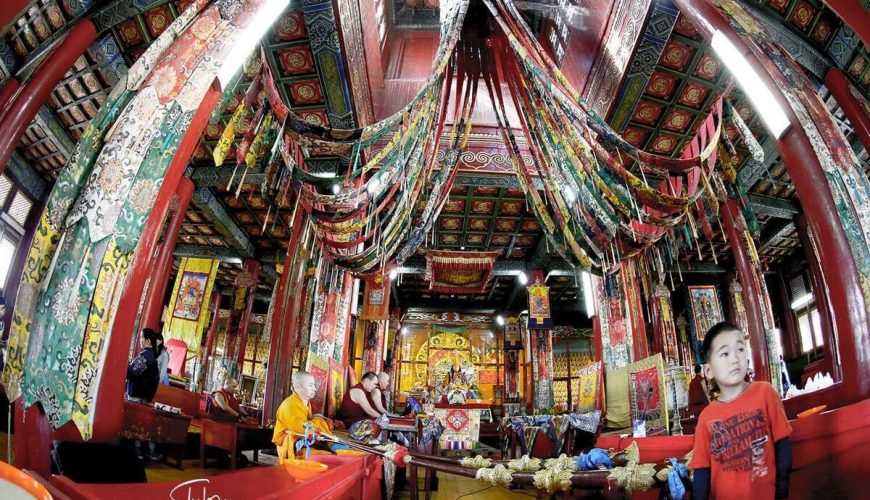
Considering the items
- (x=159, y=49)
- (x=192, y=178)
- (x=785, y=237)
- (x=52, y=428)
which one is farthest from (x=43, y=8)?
(x=785, y=237)

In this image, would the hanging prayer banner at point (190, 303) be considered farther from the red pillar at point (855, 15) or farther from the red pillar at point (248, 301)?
Result: the red pillar at point (855, 15)

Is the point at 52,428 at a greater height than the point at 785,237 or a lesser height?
lesser

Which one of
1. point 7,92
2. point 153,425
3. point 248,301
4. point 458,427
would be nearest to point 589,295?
point 458,427

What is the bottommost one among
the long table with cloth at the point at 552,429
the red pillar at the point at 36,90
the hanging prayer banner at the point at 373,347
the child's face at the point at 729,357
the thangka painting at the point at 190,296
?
the long table with cloth at the point at 552,429

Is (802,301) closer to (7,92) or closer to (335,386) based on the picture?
(335,386)

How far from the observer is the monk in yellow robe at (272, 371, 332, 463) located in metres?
3.61

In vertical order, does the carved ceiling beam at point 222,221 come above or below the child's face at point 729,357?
above

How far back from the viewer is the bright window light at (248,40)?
3.35 meters

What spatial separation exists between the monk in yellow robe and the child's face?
Result: 3008 mm

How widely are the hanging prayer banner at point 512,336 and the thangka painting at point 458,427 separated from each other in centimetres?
1038

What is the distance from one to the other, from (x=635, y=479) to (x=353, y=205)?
14.4 feet

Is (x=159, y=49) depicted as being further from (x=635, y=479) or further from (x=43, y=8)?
(x=43, y=8)

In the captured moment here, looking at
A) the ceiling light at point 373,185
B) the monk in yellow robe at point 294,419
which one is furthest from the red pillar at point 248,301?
the monk in yellow robe at point 294,419

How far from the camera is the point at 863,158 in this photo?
827 cm
